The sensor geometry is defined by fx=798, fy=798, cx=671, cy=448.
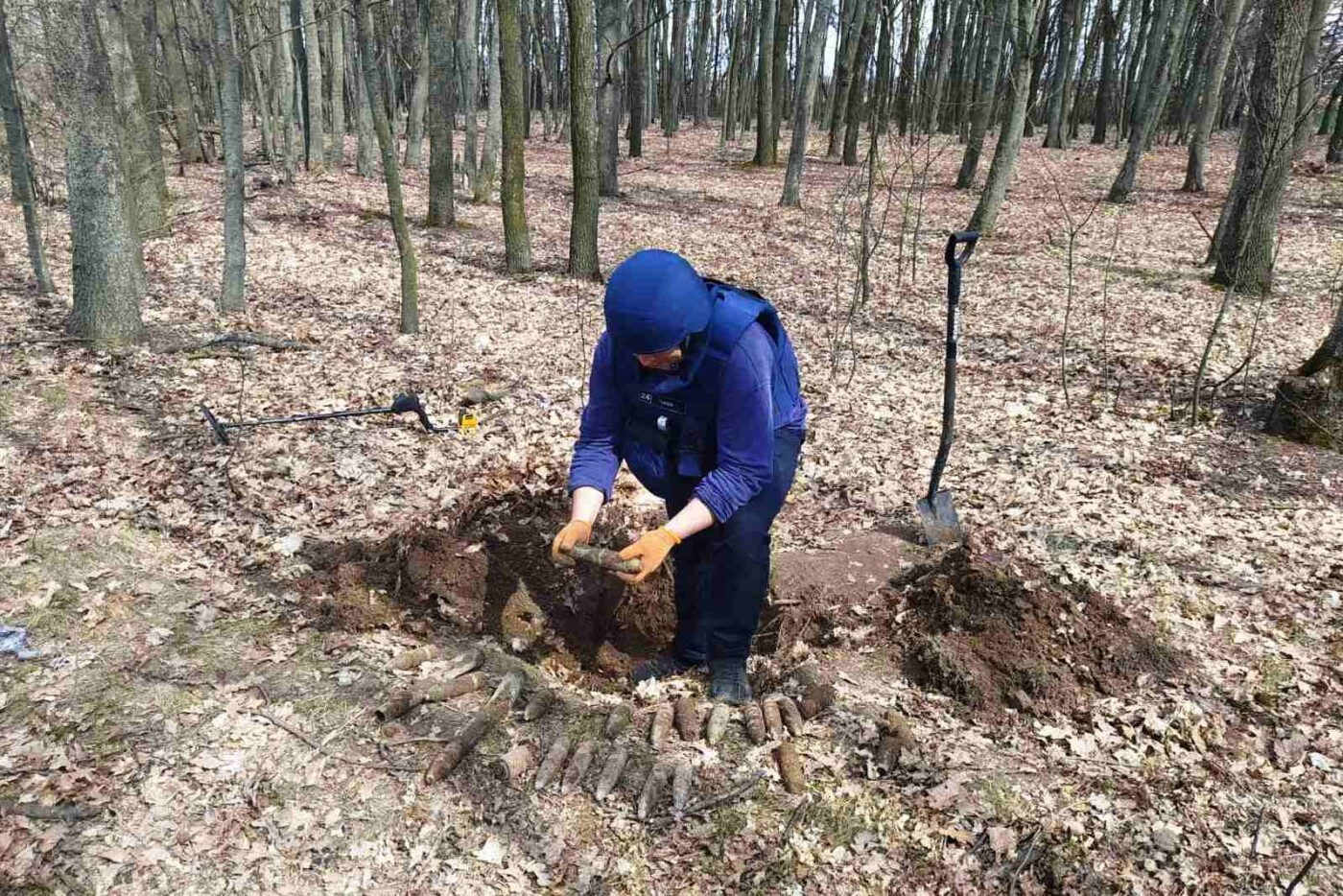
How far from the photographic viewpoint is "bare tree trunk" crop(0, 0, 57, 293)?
6817 millimetres

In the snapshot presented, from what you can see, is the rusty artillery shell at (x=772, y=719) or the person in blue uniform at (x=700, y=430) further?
the rusty artillery shell at (x=772, y=719)

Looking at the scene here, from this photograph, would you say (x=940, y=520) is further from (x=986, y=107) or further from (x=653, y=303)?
(x=986, y=107)

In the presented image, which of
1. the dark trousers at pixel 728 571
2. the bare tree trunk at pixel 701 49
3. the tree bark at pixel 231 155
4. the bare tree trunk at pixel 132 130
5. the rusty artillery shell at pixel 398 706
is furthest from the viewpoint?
the bare tree trunk at pixel 701 49

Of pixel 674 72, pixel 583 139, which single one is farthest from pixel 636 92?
pixel 674 72

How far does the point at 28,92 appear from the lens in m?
7.21

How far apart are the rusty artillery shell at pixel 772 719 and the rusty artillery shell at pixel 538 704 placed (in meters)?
0.85

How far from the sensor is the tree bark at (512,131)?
8.85 metres

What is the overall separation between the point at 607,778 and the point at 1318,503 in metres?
4.69

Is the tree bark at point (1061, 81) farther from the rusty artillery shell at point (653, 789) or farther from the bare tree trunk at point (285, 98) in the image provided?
the rusty artillery shell at point (653, 789)

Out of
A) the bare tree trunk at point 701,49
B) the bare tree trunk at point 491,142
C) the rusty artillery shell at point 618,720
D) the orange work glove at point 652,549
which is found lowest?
the rusty artillery shell at point 618,720

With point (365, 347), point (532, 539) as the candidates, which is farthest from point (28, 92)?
point (532, 539)

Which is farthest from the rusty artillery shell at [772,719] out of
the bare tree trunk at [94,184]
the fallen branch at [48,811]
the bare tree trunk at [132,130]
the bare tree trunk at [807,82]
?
the bare tree trunk at [807,82]

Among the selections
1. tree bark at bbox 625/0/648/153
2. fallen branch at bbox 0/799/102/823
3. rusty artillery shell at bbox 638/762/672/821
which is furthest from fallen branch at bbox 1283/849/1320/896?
tree bark at bbox 625/0/648/153

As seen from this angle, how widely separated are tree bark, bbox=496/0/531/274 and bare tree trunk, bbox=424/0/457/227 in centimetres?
267
